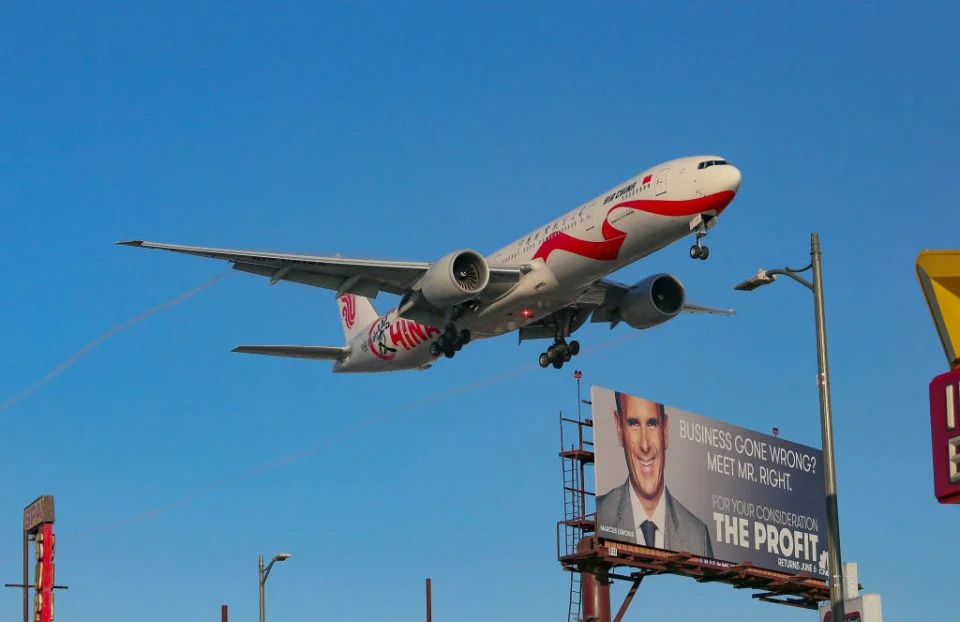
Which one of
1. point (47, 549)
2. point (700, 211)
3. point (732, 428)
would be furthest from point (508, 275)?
point (732, 428)

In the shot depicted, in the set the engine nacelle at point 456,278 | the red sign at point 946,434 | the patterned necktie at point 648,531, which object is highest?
the engine nacelle at point 456,278

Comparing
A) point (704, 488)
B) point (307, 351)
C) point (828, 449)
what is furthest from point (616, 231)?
point (704, 488)

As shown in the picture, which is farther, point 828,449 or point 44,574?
point 44,574

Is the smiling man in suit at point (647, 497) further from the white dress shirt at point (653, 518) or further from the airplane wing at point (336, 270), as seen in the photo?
the airplane wing at point (336, 270)

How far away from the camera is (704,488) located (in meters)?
64.4

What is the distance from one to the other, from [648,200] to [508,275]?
600cm

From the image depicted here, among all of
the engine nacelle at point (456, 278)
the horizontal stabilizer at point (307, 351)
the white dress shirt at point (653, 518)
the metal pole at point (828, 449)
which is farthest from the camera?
the white dress shirt at point (653, 518)

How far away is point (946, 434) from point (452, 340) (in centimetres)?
3052

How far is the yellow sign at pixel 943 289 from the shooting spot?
23.1 metres

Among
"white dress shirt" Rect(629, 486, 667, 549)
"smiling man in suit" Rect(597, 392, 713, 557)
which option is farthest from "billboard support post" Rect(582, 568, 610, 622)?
"white dress shirt" Rect(629, 486, 667, 549)

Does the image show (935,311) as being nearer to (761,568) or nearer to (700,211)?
(700,211)

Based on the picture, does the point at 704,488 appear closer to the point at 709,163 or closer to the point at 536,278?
the point at 536,278

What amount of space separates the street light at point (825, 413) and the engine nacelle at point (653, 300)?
89.0 feet

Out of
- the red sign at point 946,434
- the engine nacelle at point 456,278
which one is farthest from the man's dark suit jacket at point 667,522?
the red sign at point 946,434
